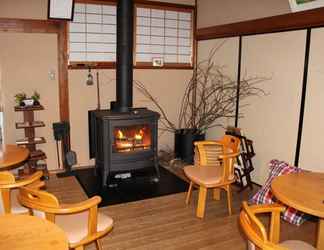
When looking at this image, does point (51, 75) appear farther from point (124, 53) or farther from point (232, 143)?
point (232, 143)

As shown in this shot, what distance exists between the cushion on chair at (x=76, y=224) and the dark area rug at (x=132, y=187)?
1.16 metres

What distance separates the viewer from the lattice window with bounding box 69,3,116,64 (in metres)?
4.31

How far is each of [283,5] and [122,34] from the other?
1836mm

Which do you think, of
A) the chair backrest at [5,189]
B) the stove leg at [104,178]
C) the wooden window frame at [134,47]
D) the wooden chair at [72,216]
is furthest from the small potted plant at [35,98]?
the wooden chair at [72,216]

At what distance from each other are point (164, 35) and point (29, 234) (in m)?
3.92

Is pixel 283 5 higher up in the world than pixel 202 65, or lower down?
higher up

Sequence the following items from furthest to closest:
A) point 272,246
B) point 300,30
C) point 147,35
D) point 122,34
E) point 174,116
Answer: point 174,116
point 147,35
point 122,34
point 300,30
point 272,246

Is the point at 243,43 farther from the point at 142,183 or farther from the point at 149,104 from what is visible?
the point at 142,183

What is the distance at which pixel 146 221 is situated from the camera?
3127 millimetres

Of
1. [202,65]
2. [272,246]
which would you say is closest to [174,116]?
[202,65]

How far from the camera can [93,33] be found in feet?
14.5

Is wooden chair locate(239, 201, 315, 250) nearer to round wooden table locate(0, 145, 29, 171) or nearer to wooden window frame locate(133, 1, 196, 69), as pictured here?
round wooden table locate(0, 145, 29, 171)

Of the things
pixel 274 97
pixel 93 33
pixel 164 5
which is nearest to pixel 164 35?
pixel 164 5

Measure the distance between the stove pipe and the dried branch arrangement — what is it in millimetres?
802
